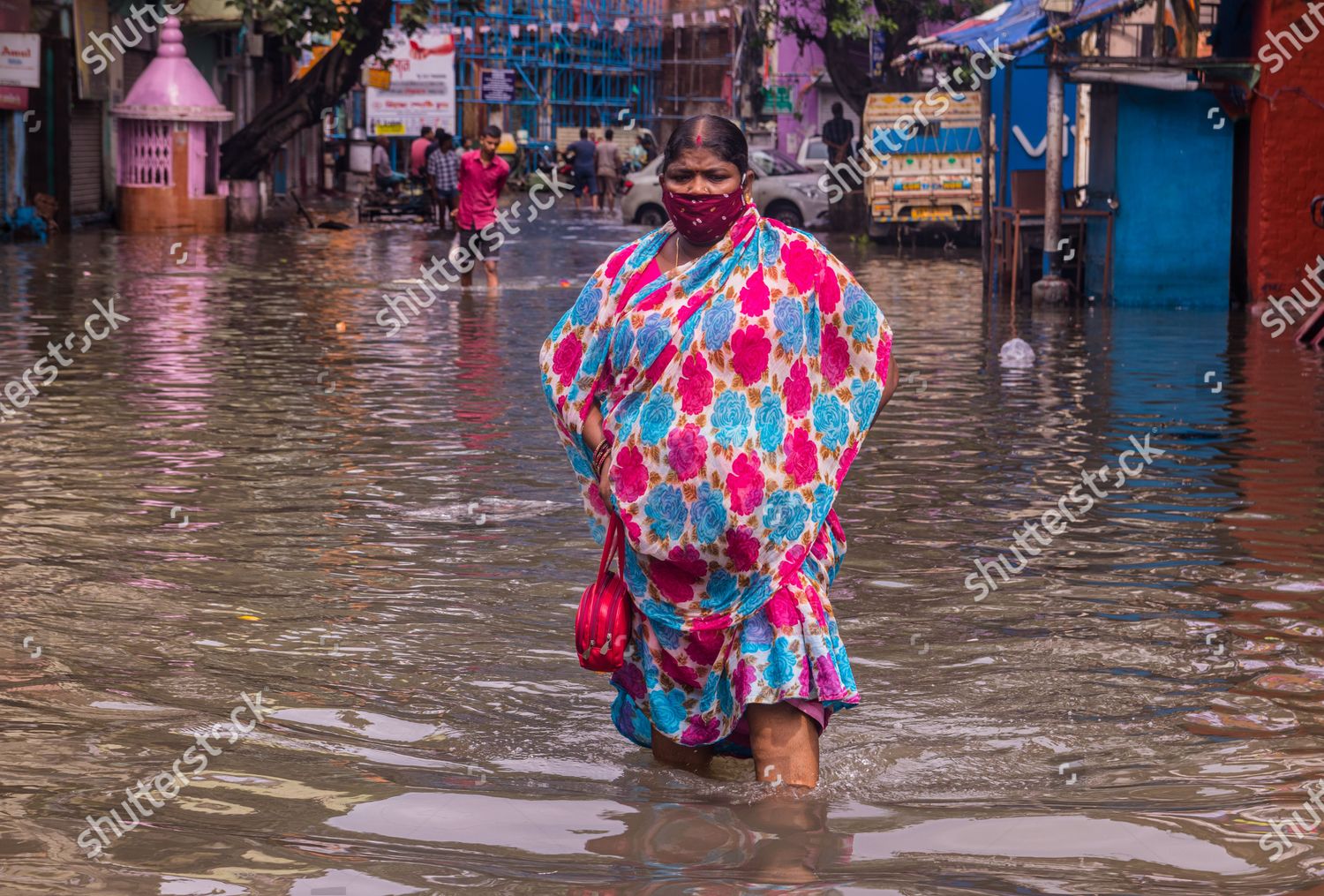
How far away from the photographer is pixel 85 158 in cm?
3170

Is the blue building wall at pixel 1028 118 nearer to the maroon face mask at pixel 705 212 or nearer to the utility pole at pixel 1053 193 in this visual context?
the utility pole at pixel 1053 193

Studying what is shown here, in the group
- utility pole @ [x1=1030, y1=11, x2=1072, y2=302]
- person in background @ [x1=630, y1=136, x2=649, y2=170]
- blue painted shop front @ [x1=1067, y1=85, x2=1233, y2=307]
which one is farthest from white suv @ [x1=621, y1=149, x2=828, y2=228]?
person in background @ [x1=630, y1=136, x2=649, y2=170]

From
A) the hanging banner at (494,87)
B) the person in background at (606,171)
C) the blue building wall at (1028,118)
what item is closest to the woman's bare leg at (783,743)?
the blue building wall at (1028,118)

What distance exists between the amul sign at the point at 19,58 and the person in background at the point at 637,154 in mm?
25564

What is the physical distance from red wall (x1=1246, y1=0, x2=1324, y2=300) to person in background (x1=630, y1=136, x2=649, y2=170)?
1329 inches

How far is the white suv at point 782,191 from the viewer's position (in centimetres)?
3219

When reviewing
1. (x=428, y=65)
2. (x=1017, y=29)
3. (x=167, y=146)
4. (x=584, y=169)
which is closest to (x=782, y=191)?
(x=167, y=146)

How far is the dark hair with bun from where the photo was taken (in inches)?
175

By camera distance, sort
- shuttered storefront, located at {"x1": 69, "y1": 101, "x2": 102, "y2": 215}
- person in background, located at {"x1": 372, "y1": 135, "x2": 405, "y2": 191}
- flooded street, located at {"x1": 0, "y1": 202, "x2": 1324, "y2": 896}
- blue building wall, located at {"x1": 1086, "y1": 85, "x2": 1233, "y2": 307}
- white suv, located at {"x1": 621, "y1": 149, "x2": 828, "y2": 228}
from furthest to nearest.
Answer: person in background, located at {"x1": 372, "y1": 135, "x2": 405, "y2": 191} < white suv, located at {"x1": 621, "y1": 149, "x2": 828, "y2": 228} < shuttered storefront, located at {"x1": 69, "y1": 101, "x2": 102, "y2": 215} < blue building wall, located at {"x1": 1086, "y1": 85, "x2": 1233, "y2": 307} < flooded street, located at {"x1": 0, "y1": 202, "x2": 1324, "y2": 896}

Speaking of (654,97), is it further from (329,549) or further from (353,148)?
(329,549)

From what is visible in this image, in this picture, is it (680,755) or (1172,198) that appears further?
(1172,198)

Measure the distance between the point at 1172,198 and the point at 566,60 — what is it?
4984 cm

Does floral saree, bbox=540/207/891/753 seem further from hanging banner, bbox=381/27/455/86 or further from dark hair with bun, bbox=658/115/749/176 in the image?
hanging banner, bbox=381/27/455/86

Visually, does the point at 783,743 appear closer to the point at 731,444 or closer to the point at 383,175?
the point at 731,444
